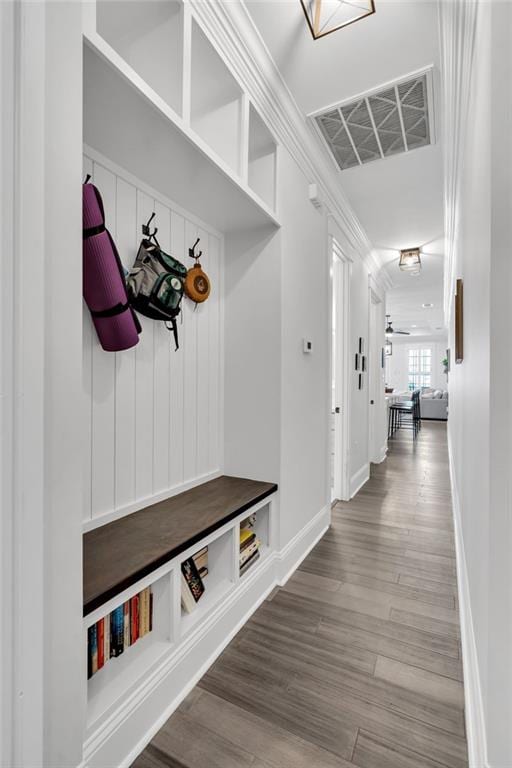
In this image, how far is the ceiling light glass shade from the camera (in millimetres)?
1466

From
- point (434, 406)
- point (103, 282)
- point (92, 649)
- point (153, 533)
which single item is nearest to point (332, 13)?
point (103, 282)

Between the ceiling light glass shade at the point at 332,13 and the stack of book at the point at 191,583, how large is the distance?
230 cm

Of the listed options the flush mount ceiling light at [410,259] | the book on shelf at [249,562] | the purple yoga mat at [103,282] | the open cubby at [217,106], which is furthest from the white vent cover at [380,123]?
the book on shelf at [249,562]

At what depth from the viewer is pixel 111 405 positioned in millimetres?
1518

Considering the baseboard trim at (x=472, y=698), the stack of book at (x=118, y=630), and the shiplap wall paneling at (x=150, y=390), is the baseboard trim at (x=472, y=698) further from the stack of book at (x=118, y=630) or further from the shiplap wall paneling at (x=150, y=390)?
the shiplap wall paneling at (x=150, y=390)

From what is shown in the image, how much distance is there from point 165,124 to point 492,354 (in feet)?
4.20

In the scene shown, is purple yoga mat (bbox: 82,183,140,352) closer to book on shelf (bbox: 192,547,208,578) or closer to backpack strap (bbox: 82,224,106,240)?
backpack strap (bbox: 82,224,106,240)

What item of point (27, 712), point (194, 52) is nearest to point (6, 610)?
point (27, 712)

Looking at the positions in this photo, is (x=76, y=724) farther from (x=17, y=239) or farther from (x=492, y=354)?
(x=492, y=354)

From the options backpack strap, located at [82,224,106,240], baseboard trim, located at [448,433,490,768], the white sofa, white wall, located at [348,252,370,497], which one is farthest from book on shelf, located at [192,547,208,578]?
the white sofa

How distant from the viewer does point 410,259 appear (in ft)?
14.6

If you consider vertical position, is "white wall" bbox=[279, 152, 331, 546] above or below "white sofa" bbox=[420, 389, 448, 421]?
above

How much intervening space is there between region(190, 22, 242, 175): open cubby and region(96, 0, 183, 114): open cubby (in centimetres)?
18

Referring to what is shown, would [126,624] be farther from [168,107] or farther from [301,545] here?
[168,107]
